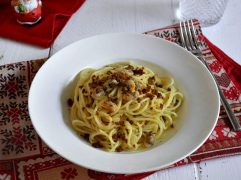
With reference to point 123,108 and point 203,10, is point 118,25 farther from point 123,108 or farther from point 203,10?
point 123,108

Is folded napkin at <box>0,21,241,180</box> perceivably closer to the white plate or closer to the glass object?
the white plate

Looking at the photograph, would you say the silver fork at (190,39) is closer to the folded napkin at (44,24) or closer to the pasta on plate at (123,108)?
the pasta on plate at (123,108)

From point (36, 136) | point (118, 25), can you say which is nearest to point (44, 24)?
point (118, 25)

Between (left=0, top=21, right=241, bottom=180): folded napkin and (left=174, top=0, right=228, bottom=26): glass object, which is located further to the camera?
(left=174, top=0, right=228, bottom=26): glass object

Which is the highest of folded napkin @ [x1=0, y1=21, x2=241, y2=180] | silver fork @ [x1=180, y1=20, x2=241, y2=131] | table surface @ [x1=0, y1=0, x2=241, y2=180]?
table surface @ [x1=0, y1=0, x2=241, y2=180]

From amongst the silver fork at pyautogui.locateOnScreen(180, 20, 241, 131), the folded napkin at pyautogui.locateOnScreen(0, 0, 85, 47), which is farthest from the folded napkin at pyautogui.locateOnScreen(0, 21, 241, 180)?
the folded napkin at pyautogui.locateOnScreen(0, 0, 85, 47)

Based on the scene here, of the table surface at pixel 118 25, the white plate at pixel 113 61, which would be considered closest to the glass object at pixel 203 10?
the table surface at pixel 118 25

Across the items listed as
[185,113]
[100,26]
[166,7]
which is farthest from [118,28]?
[185,113]
